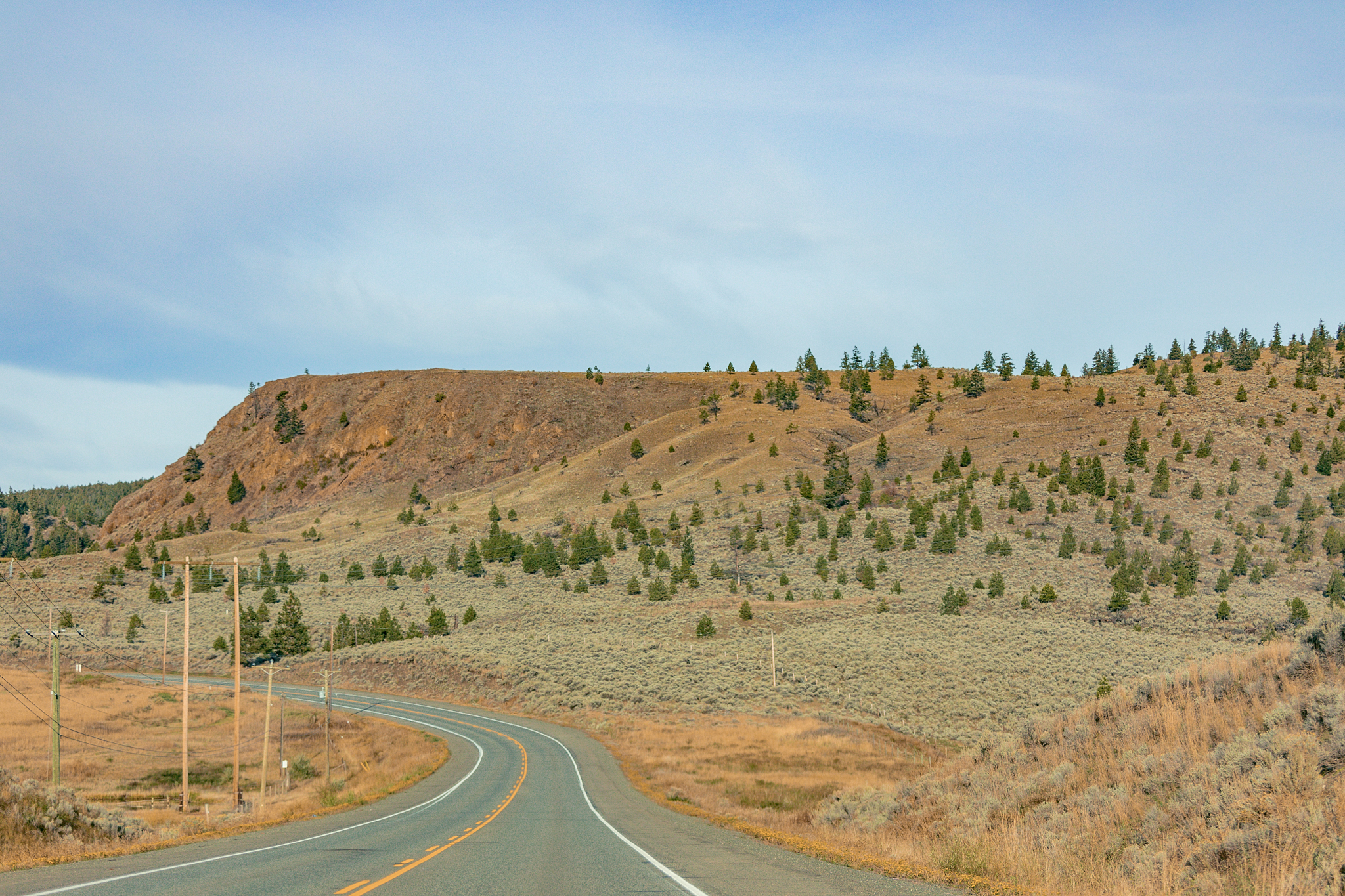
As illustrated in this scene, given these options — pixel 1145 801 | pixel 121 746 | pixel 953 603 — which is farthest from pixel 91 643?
pixel 1145 801

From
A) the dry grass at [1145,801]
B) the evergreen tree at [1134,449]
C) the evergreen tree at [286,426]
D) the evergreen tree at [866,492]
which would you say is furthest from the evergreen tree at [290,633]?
the evergreen tree at [286,426]

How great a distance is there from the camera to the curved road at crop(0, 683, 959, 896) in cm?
1051

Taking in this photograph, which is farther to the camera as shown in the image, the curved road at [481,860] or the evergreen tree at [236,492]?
the evergreen tree at [236,492]

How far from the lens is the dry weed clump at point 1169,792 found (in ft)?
28.7

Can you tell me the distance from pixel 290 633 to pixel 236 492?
9621 centimetres

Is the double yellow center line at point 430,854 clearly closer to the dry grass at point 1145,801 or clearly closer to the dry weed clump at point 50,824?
the dry weed clump at point 50,824

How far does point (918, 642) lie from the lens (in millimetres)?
64438

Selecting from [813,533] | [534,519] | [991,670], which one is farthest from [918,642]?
[534,519]

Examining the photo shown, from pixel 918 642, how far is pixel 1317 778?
57486mm

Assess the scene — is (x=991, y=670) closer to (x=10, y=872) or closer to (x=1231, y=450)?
(x=10, y=872)

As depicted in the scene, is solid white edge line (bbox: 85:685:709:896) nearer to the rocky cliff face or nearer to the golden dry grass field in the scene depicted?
the golden dry grass field

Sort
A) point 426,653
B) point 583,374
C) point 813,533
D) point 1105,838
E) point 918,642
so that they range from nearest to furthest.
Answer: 1. point 1105,838
2. point 918,642
3. point 426,653
4. point 813,533
5. point 583,374

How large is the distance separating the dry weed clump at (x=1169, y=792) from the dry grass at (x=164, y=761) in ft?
49.9

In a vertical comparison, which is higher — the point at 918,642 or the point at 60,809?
the point at 60,809
